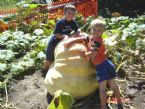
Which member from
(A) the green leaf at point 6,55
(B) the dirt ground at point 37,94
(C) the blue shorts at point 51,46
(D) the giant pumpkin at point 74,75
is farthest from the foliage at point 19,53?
(D) the giant pumpkin at point 74,75

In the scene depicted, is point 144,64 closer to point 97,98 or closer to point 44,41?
point 97,98

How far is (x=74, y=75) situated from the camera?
18.1 ft

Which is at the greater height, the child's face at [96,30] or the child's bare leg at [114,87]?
the child's face at [96,30]

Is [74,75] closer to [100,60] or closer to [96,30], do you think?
[100,60]

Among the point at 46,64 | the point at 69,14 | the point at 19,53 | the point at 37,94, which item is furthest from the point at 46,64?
the point at 19,53

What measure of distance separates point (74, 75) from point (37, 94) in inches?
26.6

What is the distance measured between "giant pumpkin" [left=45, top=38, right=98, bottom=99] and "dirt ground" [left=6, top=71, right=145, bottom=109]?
193mm

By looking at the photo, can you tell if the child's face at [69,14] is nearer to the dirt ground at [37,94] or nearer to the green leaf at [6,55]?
the dirt ground at [37,94]

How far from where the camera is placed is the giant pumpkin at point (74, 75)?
5.48 m

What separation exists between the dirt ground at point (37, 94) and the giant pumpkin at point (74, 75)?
0.63ft

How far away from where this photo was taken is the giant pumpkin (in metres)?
5.48

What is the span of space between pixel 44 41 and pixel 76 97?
1929 mm

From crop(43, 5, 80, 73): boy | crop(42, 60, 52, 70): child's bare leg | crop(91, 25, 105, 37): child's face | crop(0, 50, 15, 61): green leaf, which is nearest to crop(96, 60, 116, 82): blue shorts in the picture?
crop(91, 25, 105, 37): child's face

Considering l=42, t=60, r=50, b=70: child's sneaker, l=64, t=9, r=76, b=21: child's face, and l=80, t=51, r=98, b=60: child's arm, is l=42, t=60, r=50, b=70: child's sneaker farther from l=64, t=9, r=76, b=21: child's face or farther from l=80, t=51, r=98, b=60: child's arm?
l=80, t=51, r=98, b=60: child's arm
